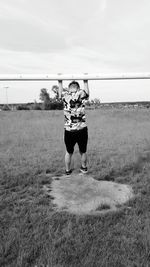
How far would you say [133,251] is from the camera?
104 inches

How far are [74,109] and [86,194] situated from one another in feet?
4.74

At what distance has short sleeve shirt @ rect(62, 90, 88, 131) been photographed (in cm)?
433

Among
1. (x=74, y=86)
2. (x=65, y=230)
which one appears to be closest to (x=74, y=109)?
(x=74, y=86)

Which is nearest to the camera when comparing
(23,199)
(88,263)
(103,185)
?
(88,263)

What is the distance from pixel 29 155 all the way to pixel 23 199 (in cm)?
366

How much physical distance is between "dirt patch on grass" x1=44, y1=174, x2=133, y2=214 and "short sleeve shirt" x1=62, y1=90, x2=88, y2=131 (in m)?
1.08

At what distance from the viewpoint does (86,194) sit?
426 centimetres

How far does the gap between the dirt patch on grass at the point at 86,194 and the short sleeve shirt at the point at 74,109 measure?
108cm

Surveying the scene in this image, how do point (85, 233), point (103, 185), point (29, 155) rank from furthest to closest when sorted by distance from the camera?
point (29, 155) < point (103, 185) < point (85, 233)

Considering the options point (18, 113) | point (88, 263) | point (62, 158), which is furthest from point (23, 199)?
point (18, 113)

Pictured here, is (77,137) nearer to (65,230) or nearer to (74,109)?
(74,109)

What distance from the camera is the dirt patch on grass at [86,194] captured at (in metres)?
3.73

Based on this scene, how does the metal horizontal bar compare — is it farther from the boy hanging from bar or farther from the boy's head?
the boy's head

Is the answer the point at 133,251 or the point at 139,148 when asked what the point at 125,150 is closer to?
the point at 139,148
